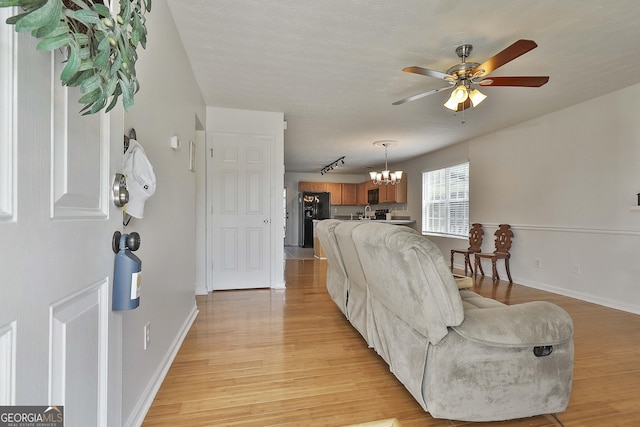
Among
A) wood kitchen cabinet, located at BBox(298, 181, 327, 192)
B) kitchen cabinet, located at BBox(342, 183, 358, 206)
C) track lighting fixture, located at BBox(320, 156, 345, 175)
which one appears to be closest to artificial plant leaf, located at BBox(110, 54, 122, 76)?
track lighting fixture, located at BBox(320, 156, 345, 175)

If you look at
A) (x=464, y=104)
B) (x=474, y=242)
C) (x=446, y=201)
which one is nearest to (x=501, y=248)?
(x=474, y=242)

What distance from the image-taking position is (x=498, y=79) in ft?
7.68

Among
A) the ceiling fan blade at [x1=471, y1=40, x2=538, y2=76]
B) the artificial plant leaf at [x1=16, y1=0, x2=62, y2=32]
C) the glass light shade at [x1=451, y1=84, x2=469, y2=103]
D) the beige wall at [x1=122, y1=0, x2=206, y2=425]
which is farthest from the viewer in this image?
the glass light shade at [x1=451, y1=84, x2=469, y2=103]

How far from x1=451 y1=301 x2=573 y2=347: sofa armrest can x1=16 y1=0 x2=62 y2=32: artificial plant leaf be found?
63.3 inches

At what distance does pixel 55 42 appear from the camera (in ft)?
1.58

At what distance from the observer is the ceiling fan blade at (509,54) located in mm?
1801

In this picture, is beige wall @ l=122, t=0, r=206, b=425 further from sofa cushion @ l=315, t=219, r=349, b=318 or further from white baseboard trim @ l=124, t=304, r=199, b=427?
sofa cushion @ l=315, t=219, r=349, b=318

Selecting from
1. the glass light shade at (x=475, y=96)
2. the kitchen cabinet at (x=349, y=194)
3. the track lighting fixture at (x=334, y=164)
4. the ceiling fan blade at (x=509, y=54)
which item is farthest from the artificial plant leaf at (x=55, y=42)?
the kitchen cabinet at (x=349, y=194)

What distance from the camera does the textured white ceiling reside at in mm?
1978

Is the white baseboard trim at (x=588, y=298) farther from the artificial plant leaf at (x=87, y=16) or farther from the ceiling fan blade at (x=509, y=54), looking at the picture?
the artificial plant leaf at (x=87, y=16)

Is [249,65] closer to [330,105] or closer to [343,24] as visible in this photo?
[343,24]

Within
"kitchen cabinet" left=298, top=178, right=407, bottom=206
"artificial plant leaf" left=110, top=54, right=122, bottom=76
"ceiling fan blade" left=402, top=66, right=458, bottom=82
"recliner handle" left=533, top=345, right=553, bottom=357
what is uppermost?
"ceiling fan blade" left=402, top=66, right=458, bottom=82

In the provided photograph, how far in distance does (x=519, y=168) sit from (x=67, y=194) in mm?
5277

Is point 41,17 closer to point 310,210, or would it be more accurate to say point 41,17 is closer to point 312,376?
point 312,376
